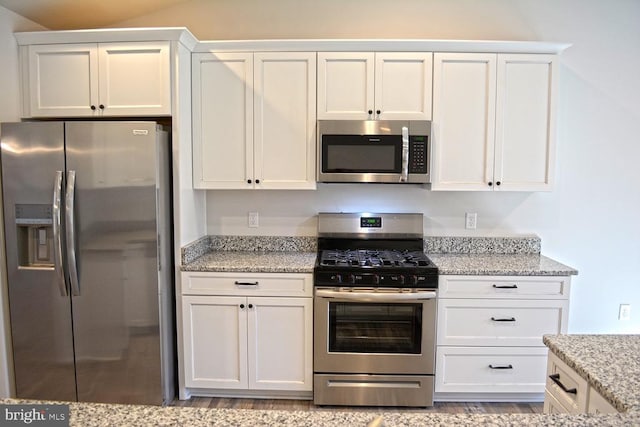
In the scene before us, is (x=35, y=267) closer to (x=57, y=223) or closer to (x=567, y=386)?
(x=57, y=223)

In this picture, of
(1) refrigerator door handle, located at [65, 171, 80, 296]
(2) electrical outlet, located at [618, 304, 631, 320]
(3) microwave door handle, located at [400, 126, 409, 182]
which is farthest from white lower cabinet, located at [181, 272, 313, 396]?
(2) electrical outlet, located at [618, 304, 631, 320]

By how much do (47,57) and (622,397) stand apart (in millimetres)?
3267

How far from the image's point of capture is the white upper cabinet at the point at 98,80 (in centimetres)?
253

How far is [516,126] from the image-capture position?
2.74 m

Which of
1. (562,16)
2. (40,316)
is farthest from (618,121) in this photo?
(40,316)

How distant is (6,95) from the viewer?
2531mm

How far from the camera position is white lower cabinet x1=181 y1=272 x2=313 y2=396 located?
8.47 ft

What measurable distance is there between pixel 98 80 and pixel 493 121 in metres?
2.55

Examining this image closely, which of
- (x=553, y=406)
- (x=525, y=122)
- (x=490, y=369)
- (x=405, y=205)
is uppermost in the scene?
(x=525, y=122)

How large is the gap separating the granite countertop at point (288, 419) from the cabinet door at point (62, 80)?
7.11ft

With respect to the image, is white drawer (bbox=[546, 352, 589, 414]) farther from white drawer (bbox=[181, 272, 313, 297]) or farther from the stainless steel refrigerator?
the stainless steel refrigerator

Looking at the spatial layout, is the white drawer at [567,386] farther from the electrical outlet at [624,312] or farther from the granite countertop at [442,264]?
the electrical outlet at [624,312]

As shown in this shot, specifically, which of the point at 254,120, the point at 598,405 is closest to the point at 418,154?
the point at 254,120

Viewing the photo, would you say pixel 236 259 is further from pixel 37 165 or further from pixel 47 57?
pixel 47 57
